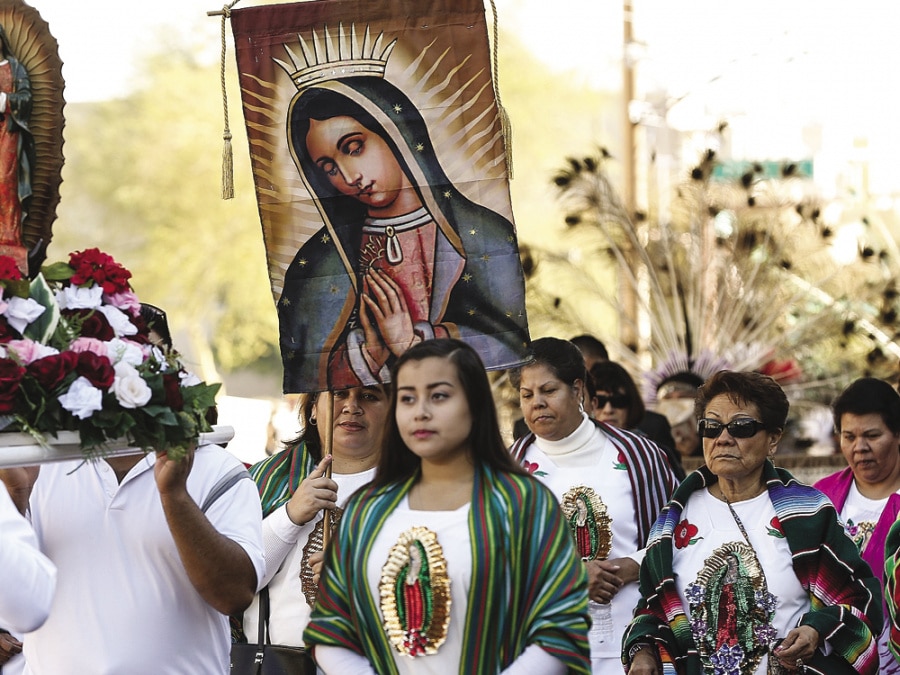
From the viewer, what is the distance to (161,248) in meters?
30.0

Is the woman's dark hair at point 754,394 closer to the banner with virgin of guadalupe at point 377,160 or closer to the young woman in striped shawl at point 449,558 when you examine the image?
the banner with virgin of guadalupe at point 377,160

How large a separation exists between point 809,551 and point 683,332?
22.4ft

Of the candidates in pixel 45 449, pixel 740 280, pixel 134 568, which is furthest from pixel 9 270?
pixel 740 280

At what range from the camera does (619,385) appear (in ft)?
25.1

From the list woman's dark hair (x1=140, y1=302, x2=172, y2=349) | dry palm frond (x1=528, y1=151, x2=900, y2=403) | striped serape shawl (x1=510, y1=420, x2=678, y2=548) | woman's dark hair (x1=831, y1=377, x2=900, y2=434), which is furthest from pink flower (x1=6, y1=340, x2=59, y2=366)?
dry palm frond (x1=528, y1=151, x2=900, y2=403)

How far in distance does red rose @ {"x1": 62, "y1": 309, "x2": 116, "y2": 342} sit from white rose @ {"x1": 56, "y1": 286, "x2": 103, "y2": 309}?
2cm

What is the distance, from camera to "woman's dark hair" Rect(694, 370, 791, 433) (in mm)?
5176

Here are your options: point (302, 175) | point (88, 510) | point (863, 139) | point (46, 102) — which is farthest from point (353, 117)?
point (863, 139)

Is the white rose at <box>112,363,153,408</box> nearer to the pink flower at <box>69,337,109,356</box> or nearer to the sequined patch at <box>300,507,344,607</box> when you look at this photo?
the pink flower at <box>69,337,109,356</box>

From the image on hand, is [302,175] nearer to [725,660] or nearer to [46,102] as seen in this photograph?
[46,102]

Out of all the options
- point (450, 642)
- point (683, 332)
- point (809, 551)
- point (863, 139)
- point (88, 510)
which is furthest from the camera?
point (863, 139)

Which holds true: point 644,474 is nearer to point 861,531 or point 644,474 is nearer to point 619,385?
point 861,531

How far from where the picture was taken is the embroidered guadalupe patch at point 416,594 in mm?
3621

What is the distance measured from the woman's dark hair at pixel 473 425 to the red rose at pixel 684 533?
1.48 m
